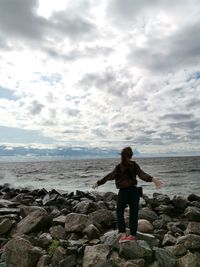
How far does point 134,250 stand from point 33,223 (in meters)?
3.30

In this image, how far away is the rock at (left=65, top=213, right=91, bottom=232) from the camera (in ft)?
31.4

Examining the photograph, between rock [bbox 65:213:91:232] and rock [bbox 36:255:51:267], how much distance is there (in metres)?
1.46

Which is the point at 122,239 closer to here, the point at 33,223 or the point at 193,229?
→ the point at 193,229

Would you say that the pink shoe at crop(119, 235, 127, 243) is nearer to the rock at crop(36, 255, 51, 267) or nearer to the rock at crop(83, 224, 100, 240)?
the rock at crop(83, 224, 100, 240)

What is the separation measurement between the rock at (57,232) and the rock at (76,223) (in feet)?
0.44

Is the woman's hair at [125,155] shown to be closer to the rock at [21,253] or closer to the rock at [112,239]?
the rock at [112,239]

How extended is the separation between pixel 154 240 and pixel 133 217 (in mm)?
759

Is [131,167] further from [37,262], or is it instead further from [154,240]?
[37,262]

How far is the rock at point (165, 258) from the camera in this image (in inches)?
303

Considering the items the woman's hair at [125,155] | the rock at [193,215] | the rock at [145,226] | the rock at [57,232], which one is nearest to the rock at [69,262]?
the rock at [57,232]

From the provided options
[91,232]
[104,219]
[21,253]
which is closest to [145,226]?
[104,219]

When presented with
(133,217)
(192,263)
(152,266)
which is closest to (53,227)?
(133,217)

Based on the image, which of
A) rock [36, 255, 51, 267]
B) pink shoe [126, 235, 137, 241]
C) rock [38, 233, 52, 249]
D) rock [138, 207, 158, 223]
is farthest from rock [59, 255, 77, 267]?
rock [138, 207, 158, 223]

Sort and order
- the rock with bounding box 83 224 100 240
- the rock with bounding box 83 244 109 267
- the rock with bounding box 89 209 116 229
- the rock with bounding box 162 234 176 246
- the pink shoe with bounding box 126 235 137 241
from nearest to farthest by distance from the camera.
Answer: the rock with bounding box 83 244 109 267 → the pink shoe with bounding box 126 235 137 241 → the rock with bounding box 162 234 176 246 → the rock with bounding box 83 224 100 240 → the rock with bounding box 89 209 116 229
